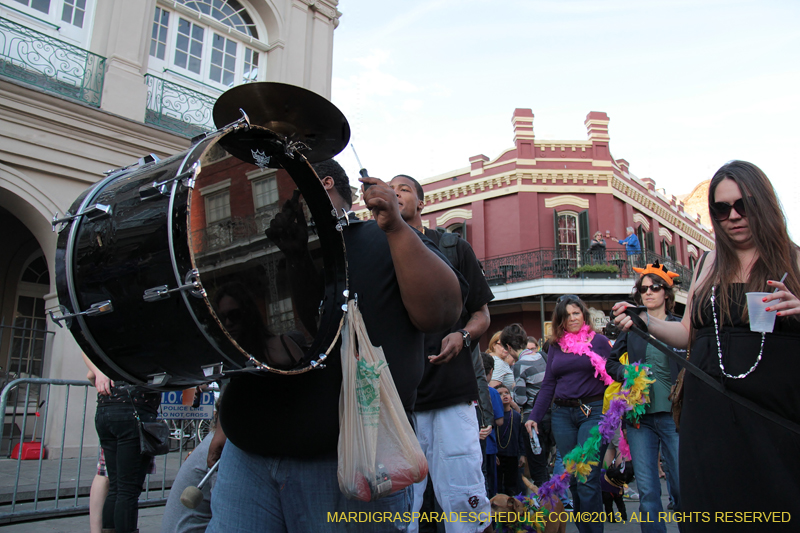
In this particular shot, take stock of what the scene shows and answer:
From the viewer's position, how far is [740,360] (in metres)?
2.21

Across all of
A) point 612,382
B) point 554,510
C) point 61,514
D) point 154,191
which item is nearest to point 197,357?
point 154,191

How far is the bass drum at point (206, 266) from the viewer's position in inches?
62.1

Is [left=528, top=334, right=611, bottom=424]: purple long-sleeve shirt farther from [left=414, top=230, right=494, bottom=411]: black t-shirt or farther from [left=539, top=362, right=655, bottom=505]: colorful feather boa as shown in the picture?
[left=414, top=230, right=494, bottom=411]: black t-shirt

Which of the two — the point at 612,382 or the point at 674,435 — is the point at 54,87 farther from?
the point at 674,435

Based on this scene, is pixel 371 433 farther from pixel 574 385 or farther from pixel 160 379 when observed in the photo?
pixel 574 385

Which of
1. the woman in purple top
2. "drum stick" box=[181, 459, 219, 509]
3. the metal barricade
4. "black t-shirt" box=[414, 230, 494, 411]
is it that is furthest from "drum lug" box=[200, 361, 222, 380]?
the metal barricade

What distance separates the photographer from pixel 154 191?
1687 millimetres

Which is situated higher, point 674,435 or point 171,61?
→ point 171,61

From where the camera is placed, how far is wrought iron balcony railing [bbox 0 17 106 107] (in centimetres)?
805

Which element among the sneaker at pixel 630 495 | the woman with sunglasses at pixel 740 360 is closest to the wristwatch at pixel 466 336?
the woman with sunglasses at pixel 740 360

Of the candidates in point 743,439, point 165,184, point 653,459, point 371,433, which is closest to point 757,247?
point 743,439

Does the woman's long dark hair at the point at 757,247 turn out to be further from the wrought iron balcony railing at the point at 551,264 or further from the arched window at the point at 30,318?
the wrought iron balcony railing at the point at 551,264

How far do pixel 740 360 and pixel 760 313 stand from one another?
0.20 metres

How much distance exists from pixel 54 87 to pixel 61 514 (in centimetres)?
615
